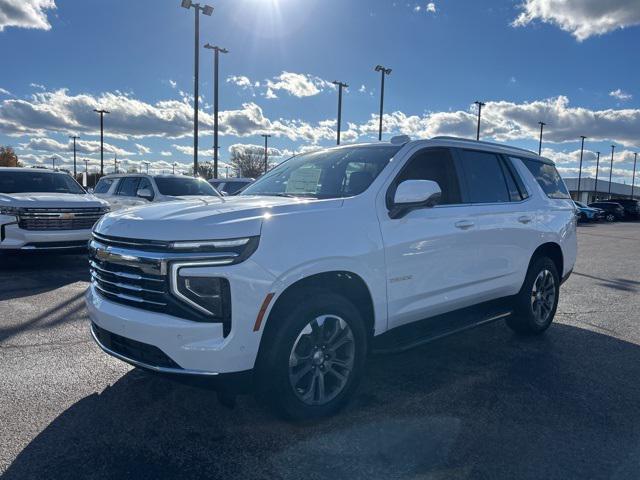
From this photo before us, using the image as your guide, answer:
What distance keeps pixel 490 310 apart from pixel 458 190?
1.19 m

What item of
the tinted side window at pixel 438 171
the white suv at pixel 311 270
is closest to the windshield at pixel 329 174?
the white suv at pixel 311 270

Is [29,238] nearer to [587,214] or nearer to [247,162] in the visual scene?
[587,214]

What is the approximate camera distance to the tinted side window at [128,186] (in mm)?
12172

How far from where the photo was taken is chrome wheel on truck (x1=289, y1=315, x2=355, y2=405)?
3240mm

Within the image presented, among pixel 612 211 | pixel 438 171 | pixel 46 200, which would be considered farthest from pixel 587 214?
pixel 438 171

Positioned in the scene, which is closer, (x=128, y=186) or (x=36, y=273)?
A: (x=36, y=273)

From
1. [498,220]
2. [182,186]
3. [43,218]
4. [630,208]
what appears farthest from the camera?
[630,208]

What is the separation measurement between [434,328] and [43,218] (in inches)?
272

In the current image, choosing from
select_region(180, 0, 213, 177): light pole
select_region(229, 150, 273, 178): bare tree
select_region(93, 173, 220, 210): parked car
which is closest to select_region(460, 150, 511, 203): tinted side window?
select_region(93, 173, 220, 210): parked car

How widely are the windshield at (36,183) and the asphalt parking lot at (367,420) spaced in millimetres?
5004

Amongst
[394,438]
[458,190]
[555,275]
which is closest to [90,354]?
[394,438]

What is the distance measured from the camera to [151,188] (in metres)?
11.5

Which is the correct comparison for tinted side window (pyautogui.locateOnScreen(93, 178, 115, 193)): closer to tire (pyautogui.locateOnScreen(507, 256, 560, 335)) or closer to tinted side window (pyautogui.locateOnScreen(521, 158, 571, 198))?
tinted side window (pyautogui.locateOnScreen(521, 158, 571, 198))

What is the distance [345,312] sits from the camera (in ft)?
11.1
